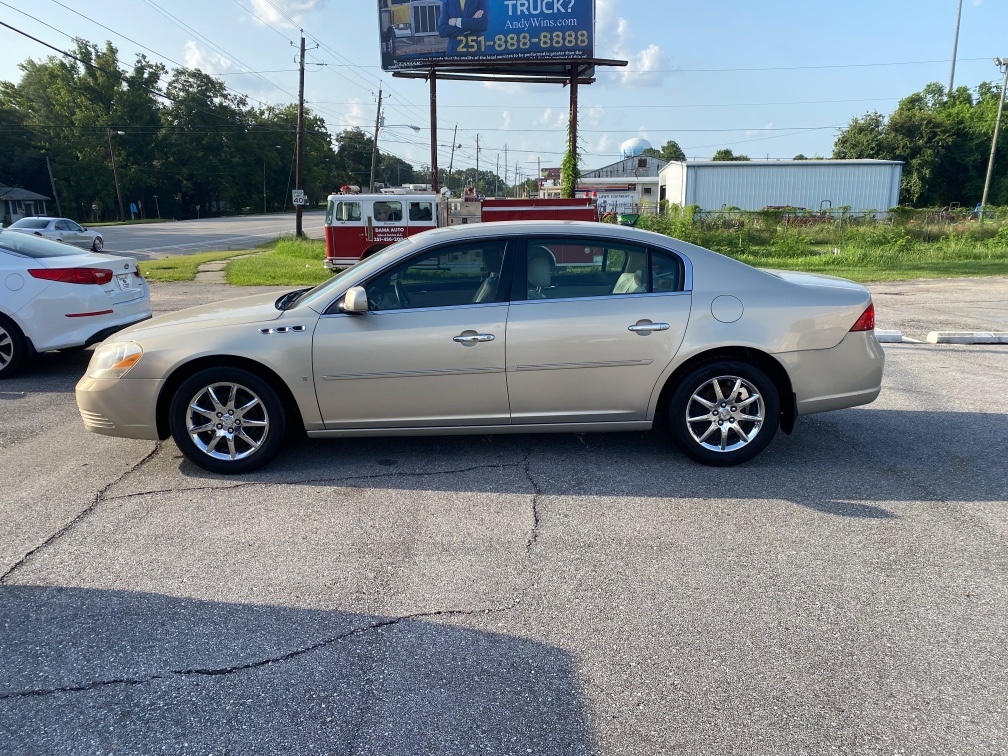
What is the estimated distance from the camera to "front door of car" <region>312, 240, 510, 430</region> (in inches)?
184

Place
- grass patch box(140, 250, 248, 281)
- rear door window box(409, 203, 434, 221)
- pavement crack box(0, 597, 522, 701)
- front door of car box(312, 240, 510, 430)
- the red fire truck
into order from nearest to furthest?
pavement crack box(0, 597, 522, 701) → front door of car box(312, 240, 510, 430) → grass patch box(140, 250, 248, 281) → the red fire truck → rear door window box(409, 203, 434, 221)

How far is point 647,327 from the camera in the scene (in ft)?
15.5

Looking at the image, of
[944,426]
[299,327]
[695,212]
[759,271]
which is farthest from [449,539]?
[695,212]

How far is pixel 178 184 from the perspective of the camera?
86.4 m

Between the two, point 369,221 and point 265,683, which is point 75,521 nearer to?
point 265,683

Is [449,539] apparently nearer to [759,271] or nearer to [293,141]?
[759,271]

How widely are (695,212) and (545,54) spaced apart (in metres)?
12.1

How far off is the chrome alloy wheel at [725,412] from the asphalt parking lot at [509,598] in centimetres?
24

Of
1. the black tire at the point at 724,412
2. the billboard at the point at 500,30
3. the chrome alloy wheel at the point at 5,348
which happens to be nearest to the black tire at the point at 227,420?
the black tire at the point at 724,412

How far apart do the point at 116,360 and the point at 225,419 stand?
31.4 inches

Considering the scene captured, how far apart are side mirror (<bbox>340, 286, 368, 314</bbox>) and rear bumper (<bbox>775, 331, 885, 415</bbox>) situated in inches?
106

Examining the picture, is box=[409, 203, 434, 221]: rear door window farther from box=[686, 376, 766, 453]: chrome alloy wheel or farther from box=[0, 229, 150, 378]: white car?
box=[686, 376, 766, 453]: chrome alloy wheel

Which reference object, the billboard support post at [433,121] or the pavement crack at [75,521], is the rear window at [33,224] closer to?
the billboard support post at [433,121]

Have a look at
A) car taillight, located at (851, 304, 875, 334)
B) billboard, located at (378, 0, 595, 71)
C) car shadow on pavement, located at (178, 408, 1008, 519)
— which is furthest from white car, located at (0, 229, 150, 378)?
billboard, located at (378, 0, 595, 71)
